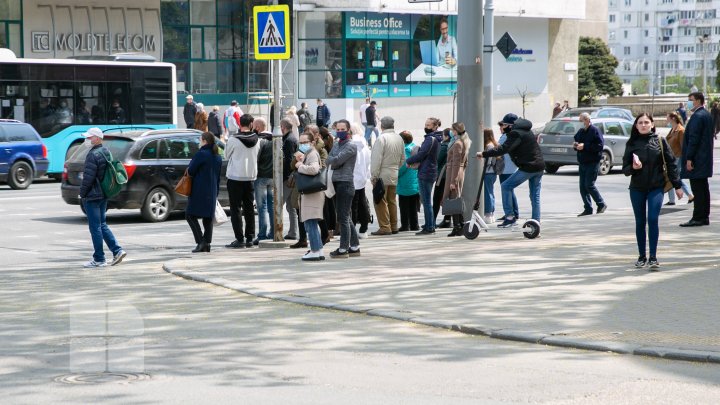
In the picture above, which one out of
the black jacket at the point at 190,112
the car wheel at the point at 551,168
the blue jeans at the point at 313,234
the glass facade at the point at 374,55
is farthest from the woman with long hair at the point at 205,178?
the glass facade at the point at 374,55

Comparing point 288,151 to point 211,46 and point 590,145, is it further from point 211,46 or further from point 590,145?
point 211,46

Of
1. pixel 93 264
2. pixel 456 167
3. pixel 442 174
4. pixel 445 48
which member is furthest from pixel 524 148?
pixel 445 48

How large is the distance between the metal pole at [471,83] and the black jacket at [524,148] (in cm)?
116

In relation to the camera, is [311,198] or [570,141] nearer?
[311,198]

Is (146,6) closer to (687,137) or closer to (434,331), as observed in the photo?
(687,137)

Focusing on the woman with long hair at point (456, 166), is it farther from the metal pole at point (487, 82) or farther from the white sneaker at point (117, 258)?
the white sneaker at point (117, 258)

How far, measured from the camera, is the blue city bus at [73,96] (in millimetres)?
29375

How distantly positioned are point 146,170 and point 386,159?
15.5 feet

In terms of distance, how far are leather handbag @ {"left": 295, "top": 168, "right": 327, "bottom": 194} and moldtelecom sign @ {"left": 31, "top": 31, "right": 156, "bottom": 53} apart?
3215cm

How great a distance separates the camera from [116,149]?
20438mm

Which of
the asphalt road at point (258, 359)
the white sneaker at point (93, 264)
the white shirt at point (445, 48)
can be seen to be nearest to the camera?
the asphalt road at point (258, 359)

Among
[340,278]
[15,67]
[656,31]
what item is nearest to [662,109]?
[15,67]

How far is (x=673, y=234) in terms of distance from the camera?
16219mm

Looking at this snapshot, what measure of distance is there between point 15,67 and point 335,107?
22782mm
